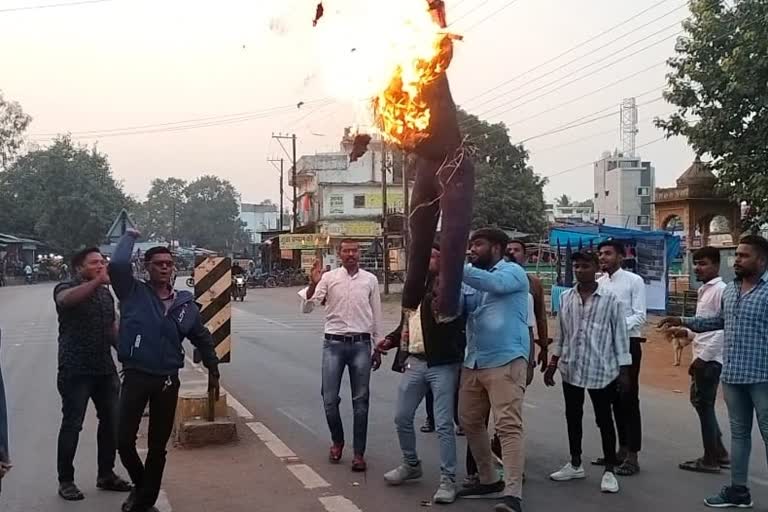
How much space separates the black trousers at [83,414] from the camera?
6.03 meters

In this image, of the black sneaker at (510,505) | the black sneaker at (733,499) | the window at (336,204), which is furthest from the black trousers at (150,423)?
the window at (336,204)

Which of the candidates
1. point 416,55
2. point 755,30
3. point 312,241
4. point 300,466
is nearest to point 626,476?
point 300,466

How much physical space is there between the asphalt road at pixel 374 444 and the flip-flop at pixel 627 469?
7 centimetres

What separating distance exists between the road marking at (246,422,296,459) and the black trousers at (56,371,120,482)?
1534 mm

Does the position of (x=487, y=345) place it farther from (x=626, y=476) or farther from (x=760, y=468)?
(x=760, y=468)

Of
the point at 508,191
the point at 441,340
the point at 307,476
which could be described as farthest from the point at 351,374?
the point at 508,191

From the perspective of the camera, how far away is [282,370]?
13.3 m

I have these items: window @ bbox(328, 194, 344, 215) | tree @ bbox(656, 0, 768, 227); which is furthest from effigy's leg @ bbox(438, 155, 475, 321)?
window @ bbox(328, 194, 344, 215)

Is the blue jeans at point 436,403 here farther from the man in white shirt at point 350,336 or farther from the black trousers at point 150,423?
the black trousers at point 150,423

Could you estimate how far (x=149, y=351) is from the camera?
529cm

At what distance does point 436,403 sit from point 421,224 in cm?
218

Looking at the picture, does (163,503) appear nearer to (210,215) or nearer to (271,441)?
(271,441)

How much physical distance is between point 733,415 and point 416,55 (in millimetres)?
3549

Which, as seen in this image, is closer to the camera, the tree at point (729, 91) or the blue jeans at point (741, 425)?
the blue jeans at point (741, 425)
